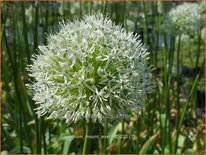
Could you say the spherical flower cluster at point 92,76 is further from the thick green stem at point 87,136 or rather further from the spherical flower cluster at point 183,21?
the spherical flower cluster at point 183,21

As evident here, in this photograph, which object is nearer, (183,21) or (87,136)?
(87,136)

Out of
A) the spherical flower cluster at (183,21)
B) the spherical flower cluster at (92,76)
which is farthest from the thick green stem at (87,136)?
the spherical flower cluster at (183,21)

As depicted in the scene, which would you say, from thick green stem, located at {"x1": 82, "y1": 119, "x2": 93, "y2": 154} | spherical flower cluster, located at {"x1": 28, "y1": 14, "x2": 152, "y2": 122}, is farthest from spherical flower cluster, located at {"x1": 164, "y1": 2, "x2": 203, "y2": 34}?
thick green stem, located at {"x1": 82, "y1": 119, "x2": 93, "y2": 154}

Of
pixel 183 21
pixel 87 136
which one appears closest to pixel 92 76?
pixel 87 136

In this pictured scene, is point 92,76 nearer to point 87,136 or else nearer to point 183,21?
Result: point 87,136

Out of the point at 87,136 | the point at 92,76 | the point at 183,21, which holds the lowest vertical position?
the point at 87,136

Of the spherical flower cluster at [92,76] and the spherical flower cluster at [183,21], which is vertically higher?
the spherical flower cluster at [183,21]

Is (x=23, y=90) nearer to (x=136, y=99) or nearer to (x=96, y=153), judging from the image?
(x=96, y=153)

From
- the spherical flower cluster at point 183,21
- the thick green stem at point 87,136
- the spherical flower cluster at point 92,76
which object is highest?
the spherical flower cluster at point 183,21
